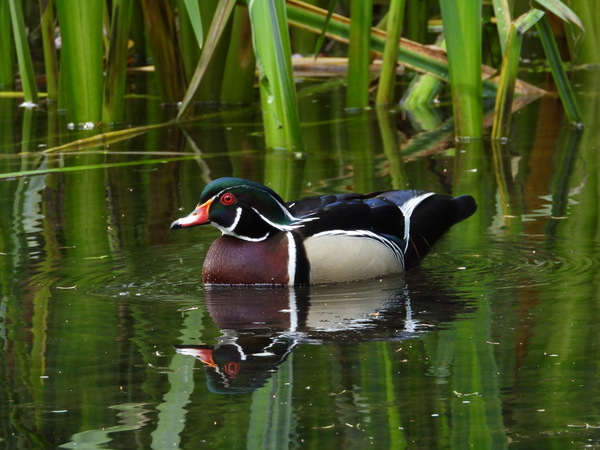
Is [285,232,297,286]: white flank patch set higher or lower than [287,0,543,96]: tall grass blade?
lower

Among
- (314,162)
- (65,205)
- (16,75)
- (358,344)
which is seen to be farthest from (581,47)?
(358,344)

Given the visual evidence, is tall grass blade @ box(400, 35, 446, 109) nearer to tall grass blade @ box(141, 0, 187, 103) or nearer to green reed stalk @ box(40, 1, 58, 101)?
tall grass blade @ box(141, 0, 187, 103)

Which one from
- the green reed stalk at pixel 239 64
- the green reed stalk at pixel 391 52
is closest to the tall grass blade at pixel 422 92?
the green reed stalk at pixel 391 52

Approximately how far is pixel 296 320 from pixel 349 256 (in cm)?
83

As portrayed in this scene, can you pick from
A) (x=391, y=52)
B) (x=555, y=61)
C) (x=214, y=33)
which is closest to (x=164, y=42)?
(x=391, y=52)

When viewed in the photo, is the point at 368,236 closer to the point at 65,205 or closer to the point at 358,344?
the point at 358,344

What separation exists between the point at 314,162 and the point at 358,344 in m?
4.26

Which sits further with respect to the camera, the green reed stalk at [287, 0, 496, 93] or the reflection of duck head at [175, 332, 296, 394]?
the green reed stalk at [287, 0, 496, 93]

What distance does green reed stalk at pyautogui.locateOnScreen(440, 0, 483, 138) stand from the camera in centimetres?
835

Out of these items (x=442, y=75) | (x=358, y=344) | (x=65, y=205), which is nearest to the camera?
(x=358, y=344)

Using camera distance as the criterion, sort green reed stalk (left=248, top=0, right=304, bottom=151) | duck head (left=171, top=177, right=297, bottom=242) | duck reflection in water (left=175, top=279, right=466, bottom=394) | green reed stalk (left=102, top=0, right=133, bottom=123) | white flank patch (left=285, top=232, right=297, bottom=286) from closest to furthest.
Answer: duck reflection in water (left=175, top=279, right=466, bottom=394) → white flank patch (left=285, top=232, right=297, bottom=286) → duck head (left=171, top=177, right=297, bottom=242) → green reed stalk (left=248, top=0, right=304, bottom=151) → green reed stalk (left=102, top=0, right=133, bottom=123)

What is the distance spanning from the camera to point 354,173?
8734 millimetres

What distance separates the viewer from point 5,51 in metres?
11.6

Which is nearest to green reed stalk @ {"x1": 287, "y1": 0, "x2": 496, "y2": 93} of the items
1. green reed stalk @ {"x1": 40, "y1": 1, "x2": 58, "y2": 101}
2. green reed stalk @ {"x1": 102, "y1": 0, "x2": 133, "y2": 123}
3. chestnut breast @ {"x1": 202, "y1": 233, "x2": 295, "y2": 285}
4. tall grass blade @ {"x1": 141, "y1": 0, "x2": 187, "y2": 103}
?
tall grass blade @ {"x1": 141, "y1": 0, "x2": 187, "y2": 103}
